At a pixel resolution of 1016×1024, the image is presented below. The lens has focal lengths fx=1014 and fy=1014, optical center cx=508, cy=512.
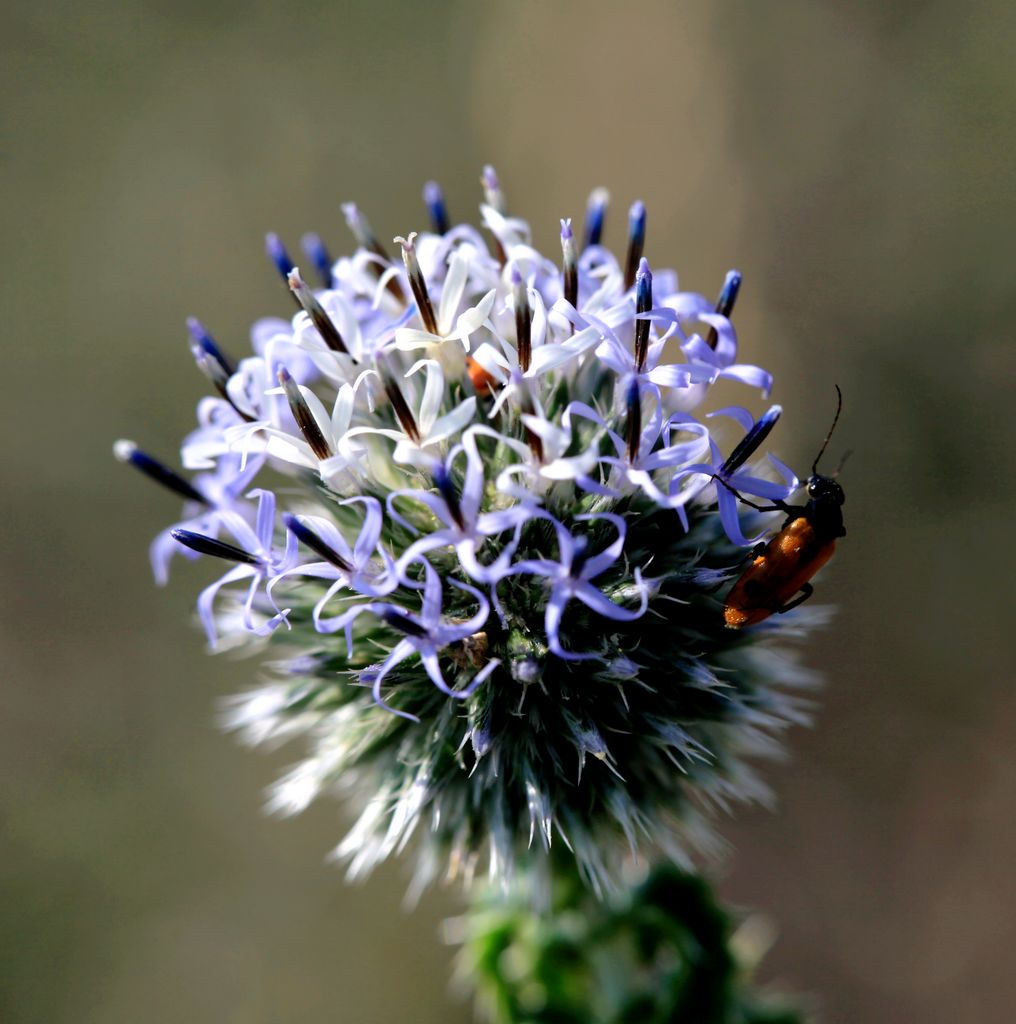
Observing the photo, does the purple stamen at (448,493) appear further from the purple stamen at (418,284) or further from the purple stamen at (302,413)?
the purple stamen at (418,284)

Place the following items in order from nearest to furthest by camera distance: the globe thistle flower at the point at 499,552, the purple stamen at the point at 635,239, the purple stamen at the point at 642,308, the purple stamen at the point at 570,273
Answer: the globe thistle flower at the point at 499,552 → the purple stamen at the point at 642,308 → the purple stamen at the point at 570,273 → the purple stamen at the point at 635,239

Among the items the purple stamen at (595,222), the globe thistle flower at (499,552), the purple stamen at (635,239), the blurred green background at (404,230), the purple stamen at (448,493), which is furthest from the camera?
the blurred green background at (404,230)

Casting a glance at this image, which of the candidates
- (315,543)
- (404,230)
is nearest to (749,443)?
(315,543)

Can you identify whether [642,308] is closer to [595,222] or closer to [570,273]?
[570,273]

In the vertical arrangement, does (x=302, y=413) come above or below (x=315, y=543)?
above

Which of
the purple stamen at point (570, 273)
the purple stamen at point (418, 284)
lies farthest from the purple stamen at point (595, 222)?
the purple stamen at point (418, 284)

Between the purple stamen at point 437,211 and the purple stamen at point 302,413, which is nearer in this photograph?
the purple stamen at point 302,413

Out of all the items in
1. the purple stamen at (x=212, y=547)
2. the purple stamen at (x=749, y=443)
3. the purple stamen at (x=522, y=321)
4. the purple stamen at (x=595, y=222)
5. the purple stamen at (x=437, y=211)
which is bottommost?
the purple stamen at (x=212, y=547)
